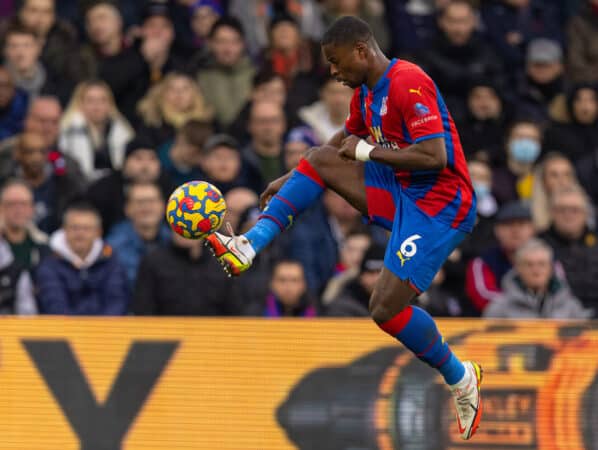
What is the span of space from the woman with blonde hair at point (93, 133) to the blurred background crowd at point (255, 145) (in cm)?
1

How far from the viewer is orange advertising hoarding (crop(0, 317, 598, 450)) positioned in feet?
31.3

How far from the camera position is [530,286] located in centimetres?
1084

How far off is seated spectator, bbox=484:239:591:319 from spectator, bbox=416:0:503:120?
2768mm

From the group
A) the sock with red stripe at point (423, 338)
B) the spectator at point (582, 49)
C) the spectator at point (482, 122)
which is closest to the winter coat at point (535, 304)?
the sock with red stripe at point (423, 338)

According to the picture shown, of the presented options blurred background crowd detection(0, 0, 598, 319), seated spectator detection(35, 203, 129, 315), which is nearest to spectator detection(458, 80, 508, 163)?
blurred background crowd detection(0, 0, 598, 319)

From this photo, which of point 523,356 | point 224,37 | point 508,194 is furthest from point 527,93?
point 523,356

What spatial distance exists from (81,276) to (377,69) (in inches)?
150

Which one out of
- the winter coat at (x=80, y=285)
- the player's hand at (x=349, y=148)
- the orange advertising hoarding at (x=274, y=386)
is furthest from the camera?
the winter coat at (x=80, y=285)

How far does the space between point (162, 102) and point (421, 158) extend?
18.5 ft

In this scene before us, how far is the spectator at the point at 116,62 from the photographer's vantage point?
1339 centimetres

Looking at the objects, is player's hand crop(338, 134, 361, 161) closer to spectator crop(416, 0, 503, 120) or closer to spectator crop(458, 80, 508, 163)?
spectator crop(458, 80, 508, 163)

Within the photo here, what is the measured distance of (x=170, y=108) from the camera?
13055 mm

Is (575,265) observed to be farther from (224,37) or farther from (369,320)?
(224,37)

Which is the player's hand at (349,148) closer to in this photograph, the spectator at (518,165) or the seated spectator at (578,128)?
the spectator at (518,165)
